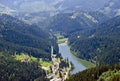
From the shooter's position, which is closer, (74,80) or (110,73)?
(110,73)

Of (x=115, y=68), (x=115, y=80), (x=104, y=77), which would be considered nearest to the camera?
(x=115, y=80)

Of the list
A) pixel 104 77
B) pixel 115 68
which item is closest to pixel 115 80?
pixel 104 77

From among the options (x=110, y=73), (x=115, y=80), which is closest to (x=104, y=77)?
(x=110, y=73)

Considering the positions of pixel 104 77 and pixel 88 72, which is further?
pixel 88 72

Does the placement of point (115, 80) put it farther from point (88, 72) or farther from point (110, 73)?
point (88, 72)

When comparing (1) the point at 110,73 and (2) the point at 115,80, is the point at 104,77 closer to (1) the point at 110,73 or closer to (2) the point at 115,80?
(1) the point at 110,73

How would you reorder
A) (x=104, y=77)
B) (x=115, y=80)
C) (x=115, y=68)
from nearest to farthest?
(x=115, y=80), (x=104, y=77), (x=115, y=68)

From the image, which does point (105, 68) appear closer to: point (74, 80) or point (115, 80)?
point (74, 80)

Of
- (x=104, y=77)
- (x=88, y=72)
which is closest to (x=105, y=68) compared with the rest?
(x=88, y=72)
